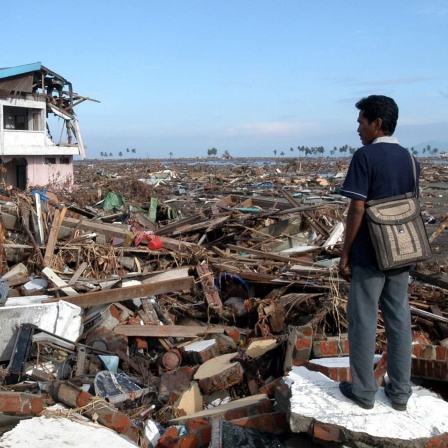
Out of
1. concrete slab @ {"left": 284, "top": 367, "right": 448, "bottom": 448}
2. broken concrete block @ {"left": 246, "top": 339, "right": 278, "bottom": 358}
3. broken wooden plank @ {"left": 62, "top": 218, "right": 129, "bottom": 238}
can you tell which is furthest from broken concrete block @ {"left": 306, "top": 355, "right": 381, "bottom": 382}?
broken wooden plank @ {"left": 62, "top": 218, "right": 129, "bottom": 238}

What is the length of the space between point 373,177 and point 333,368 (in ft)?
5.08

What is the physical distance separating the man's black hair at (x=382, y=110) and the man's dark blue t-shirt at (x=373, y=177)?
0.09 meters

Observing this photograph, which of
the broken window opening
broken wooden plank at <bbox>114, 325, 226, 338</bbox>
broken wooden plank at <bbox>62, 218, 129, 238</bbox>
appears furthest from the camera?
the broken window opening

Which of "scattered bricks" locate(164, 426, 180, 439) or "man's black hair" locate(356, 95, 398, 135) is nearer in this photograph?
"man's black hair" locate(356, 95, 398, 135)

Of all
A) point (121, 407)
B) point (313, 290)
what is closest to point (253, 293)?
point (313, 290)

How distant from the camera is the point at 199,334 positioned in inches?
235

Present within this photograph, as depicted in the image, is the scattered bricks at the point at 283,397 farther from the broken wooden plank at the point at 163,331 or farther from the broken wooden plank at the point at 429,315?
the broken wooden plank at the point at 429,315

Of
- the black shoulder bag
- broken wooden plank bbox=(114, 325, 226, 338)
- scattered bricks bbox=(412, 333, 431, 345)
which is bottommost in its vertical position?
broken wooden plank bbox=(114, 325, 226, 338)

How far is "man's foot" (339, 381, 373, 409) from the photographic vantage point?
10.7 feet

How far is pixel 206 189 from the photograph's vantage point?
25.5 meters

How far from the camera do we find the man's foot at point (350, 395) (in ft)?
10.7

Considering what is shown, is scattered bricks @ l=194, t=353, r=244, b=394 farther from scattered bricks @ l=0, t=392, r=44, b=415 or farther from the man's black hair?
the man's black hair

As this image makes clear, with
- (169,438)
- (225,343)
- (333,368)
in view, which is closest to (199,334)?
(225,343)

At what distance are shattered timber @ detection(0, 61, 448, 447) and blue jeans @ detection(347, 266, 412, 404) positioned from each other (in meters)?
0.19
